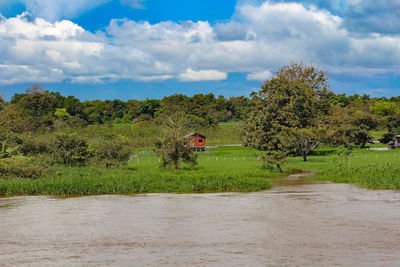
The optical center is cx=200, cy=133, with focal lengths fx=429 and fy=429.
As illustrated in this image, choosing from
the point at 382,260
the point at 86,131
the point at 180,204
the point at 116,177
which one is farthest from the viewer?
the point at 86,131

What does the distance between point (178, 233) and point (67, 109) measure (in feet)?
347

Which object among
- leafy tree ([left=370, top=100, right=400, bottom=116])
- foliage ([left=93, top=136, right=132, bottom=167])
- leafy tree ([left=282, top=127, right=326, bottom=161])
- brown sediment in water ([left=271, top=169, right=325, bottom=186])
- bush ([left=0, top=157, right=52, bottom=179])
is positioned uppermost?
leafy tree ([left=370, top=100, right=400, bottom=116])

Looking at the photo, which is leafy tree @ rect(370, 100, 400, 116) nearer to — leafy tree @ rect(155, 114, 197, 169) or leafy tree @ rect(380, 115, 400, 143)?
leafy tree @ rect(380, 115, 400, 143)

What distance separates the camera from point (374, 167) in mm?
34375

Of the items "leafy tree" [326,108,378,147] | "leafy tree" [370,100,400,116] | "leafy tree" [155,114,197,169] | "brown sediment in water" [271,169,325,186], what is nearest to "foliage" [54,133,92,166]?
"leafy tree" [155,114,197,169]

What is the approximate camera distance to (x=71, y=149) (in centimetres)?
4153

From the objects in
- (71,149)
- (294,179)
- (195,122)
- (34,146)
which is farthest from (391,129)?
(34,146)

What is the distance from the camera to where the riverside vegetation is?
29.1 m

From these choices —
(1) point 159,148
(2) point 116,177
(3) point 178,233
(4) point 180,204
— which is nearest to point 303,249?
(3) point 178,233

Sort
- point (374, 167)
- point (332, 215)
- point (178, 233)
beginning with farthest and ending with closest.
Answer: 1. point (374, 167)
2. point (332, 215)
3. point (178, 233)

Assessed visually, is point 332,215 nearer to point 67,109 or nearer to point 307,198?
point 307,198

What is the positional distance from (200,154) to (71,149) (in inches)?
1086

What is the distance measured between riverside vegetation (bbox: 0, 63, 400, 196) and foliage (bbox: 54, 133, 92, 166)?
93 millimetres

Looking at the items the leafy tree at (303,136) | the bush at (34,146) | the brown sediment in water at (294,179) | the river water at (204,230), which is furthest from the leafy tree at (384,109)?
the river water at (204,230)
